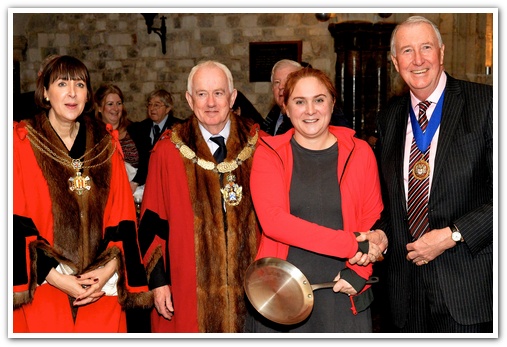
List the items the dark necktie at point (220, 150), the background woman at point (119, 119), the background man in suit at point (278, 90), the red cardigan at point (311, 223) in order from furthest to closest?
the background woman at point (119, 119)
the background man in suit at point (278, 90)
the dark necktie at point (220, 150)
the red cardigan at point (311, 223)

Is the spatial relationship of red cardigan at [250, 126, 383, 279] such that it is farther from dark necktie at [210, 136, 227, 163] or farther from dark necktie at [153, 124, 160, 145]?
dark necktie at [153, 124, 160, 145]

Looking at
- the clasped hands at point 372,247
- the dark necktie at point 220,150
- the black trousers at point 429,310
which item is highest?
the dark necktie at point 220,150

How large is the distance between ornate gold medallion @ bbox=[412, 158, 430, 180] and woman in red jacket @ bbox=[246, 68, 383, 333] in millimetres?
207

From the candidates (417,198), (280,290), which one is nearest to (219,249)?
(280,290)

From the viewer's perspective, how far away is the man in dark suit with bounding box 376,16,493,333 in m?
3.26

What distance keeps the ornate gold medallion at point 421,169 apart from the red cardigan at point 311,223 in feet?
0.61

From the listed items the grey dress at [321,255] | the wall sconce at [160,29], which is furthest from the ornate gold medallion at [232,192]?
the wall sconce at [160,29]

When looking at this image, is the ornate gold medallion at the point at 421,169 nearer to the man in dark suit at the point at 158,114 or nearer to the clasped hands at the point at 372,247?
the clasped hands at the point at 372,247

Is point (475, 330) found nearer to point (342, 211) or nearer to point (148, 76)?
point (342, 211)

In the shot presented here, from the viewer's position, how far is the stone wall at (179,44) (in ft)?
34.0

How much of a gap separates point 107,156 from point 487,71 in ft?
26.2

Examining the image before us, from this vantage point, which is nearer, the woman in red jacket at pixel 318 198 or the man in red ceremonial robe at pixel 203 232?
the woman in red jacket at pixel 318 198

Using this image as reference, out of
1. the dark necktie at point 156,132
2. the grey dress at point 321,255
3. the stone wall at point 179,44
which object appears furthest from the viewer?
the stone wall at point 179,44

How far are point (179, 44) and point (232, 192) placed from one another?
26.7 ft
